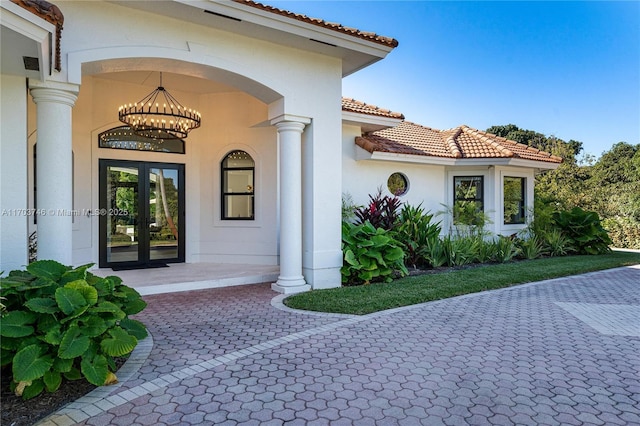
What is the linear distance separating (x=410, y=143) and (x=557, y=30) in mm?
7802

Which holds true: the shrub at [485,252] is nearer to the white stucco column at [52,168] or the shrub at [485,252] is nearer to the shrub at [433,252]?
the shrub at [433,252]

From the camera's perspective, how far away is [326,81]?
807 cm

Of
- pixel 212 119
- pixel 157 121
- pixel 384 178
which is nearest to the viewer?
pixel 157 121

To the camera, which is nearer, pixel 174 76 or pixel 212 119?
pixel 174 76

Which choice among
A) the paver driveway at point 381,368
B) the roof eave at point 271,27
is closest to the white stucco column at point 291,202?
the paver driveway at point 381,368

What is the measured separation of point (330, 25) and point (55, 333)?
20.5ft

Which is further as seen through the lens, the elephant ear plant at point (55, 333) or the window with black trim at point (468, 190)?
the window with black trim at point (468, 190)

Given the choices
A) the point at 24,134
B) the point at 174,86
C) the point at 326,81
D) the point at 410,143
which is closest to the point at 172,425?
the point at 24,134

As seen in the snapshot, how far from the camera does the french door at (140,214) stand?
9820 millimetres

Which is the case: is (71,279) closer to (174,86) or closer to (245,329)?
(245,329)

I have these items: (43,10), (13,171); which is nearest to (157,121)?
(13,171)

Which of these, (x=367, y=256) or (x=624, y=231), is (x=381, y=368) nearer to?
(x=367, y=256)

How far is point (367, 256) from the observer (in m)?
8.37

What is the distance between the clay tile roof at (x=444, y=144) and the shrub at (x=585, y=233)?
88.4 inches
